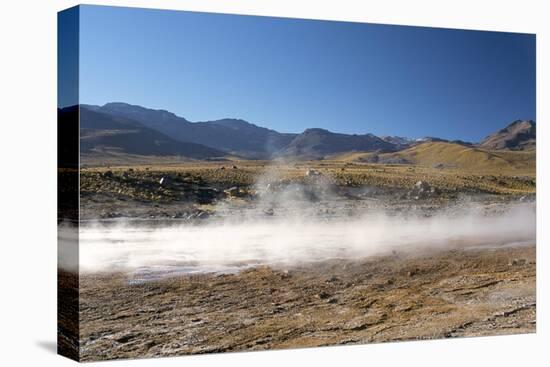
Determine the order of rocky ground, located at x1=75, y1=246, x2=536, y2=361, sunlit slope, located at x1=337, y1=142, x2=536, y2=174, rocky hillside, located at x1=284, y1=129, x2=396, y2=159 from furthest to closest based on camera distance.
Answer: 1. sunlit slope, located at x1=337, y1=142, x2=536, y2=174
2. rocky hillside, located at x1=284, y1=129, x2=396, y2=159
3. rocky ground, located at x1=75, y1=246, x2=536, y2=361

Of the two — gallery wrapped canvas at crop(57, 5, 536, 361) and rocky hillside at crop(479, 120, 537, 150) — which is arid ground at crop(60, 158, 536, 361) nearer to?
gallery wrapped canvas at crop(57, 5, 536, 361)

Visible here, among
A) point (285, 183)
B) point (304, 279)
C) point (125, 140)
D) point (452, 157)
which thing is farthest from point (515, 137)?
point (125, 140)

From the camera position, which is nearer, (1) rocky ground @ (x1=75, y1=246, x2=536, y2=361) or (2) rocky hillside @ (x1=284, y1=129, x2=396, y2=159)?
(1) rocky ground @ (x1=75, y1=246, x2=536, y2=361)

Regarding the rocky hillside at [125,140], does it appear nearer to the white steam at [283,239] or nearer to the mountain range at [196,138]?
the mountain range at [196,138]

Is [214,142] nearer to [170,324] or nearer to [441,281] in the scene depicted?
[170,324]

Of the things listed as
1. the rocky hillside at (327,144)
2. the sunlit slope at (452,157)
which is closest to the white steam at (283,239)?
the sunlit slope at (452,157)

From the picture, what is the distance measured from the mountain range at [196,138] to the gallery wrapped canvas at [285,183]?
0.7 inches

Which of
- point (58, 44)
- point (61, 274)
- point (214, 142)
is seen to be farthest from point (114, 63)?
point (61, 274)

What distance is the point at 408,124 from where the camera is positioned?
11.6 meters

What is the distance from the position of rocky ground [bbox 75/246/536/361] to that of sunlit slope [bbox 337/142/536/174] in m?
1.14

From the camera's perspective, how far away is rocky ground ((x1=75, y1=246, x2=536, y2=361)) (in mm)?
9648

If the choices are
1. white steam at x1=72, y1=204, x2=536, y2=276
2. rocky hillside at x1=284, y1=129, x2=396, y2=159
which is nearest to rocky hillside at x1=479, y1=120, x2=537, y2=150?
white steam at x1=72, y1=204, x2=536, y2=276

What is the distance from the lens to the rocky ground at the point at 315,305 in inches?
380

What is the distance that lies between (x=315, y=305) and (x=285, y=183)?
1.50 m
